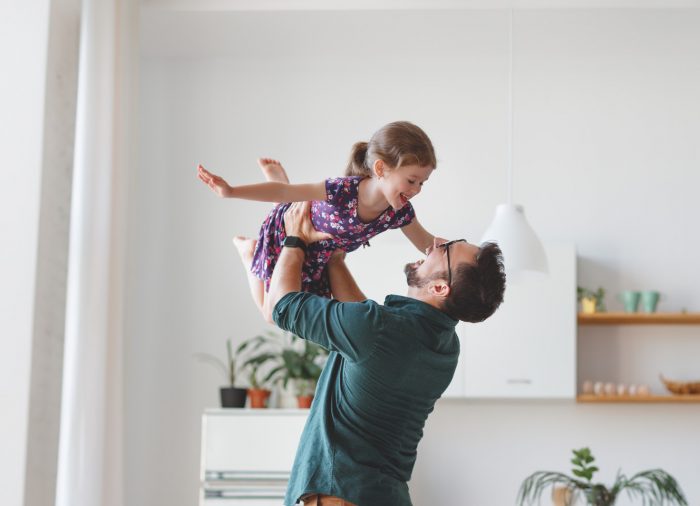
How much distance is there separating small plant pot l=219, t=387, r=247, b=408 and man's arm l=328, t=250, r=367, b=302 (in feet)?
8.86

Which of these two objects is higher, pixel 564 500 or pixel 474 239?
pixel 474 239

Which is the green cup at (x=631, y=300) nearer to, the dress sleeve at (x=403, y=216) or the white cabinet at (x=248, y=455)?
the white cabinet at (x=248, y=455)

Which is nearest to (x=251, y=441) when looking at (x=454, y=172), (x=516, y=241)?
(x=516, y=241)

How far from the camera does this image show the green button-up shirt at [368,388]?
7.50ft

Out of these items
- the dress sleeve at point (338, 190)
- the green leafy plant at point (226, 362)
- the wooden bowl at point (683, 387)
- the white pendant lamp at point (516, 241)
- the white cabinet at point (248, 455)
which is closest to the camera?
the dress sleeve at point (338, 190)

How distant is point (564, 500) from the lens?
4.53 m

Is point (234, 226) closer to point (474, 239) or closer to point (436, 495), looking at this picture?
point (474, 239)

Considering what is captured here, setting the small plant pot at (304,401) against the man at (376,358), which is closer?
the man at (376,358)

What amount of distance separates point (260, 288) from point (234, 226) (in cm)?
317

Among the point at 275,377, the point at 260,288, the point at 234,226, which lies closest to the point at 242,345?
the point at 275,377

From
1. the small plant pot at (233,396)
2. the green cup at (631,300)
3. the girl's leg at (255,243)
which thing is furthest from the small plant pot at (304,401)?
the girl's leg at (255,243)

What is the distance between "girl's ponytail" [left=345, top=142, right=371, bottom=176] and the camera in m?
2.49

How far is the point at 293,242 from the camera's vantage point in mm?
2449

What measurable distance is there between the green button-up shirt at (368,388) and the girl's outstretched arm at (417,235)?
219 millimetres
